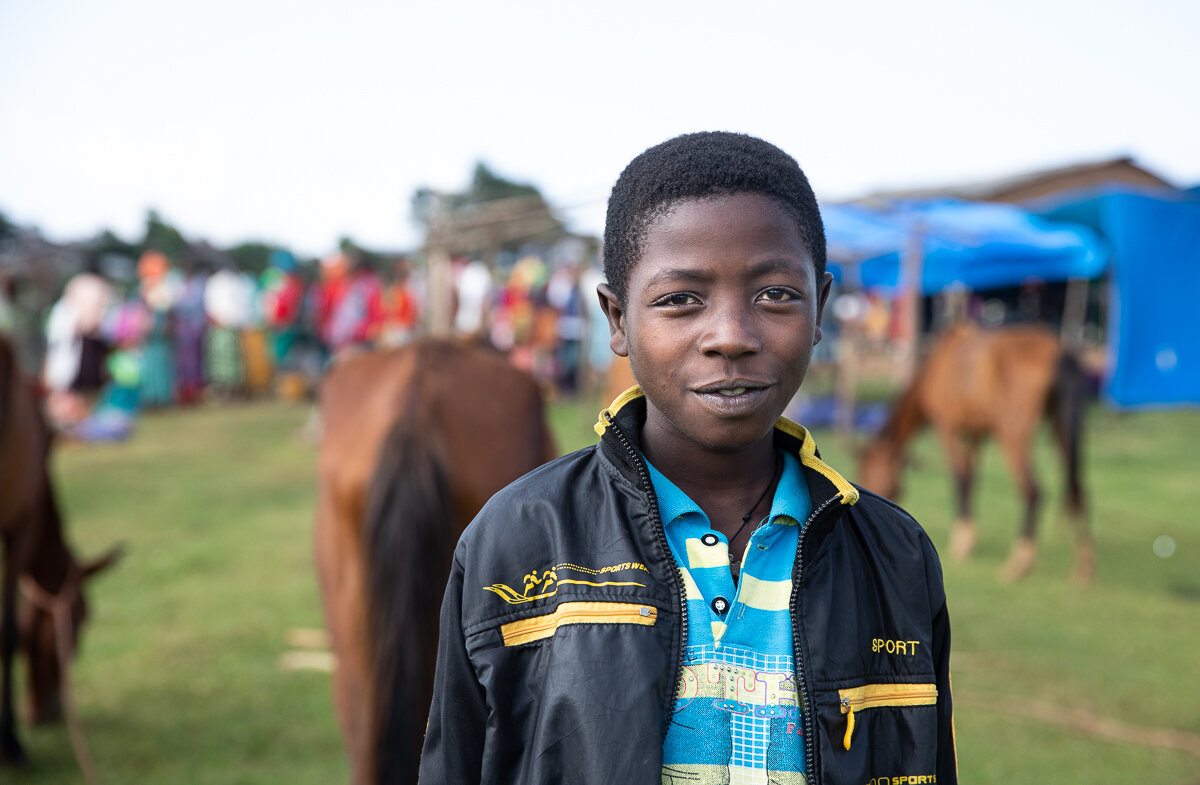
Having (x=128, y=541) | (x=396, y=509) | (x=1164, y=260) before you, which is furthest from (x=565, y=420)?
(x=396, y=509)

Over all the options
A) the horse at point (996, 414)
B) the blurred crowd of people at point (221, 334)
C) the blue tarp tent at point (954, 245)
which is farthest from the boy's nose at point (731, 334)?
the blurred crowd of people at point (221, 334)

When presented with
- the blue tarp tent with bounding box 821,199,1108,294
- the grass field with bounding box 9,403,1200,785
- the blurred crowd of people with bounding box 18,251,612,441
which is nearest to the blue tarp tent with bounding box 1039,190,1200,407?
the grass field with bounding box 9,403,1200,785

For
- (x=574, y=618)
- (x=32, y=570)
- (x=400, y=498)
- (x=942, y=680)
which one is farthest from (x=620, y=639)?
(x=32, y=570)

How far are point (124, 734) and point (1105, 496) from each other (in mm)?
9226

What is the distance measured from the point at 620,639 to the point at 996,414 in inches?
282

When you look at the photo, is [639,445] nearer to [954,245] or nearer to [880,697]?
[880,697]

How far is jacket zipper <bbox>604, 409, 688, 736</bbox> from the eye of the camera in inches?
44.7

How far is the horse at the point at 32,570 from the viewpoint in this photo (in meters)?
3.81

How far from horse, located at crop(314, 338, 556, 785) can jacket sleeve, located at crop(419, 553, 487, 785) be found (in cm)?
95

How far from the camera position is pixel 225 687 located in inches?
176

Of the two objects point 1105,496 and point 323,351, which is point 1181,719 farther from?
Result: point 323,351

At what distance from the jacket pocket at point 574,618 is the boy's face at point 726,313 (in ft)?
0.82

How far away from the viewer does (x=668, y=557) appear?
1.18 m

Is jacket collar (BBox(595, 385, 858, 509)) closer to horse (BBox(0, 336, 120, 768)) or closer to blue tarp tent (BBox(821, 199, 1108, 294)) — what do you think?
horse (BBox(0, 336, 120, 768))
